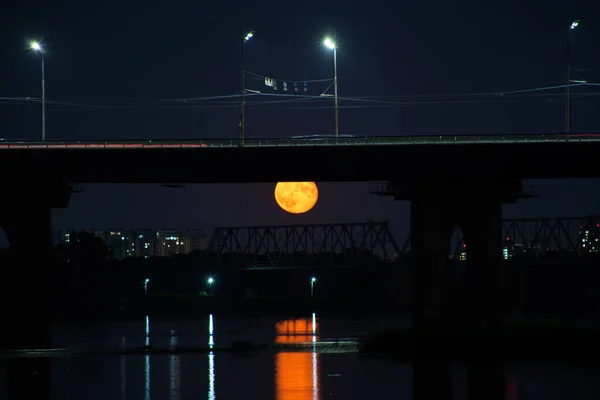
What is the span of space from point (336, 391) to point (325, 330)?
2238 inches

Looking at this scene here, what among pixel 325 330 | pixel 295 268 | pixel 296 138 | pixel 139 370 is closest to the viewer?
pixel 139 370

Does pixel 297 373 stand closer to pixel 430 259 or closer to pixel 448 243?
pixel 430 259

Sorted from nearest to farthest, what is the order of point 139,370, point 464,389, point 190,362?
point 464,389 → point 139,370 → point 190,362

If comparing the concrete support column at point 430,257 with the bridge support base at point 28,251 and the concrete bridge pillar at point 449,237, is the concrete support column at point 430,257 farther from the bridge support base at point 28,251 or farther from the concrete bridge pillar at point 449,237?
the bridge support base at point 28,251

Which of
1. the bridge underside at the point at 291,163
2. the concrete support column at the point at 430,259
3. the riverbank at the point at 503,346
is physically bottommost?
the riverbank at the point at 503,346

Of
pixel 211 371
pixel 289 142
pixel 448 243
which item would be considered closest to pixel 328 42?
pixel 289 142

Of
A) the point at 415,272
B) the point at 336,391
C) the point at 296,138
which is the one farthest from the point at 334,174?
the point at 336,391

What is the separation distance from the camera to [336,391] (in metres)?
54.2

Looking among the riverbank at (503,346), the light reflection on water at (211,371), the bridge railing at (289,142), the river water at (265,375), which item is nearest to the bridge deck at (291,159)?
the bridge railing at (289,142)

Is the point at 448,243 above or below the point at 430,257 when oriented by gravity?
above

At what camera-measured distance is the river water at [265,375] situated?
5362 cm

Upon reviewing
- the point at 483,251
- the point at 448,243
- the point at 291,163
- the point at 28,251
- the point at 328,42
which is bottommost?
the point at 483,251

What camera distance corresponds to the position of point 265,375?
61.9 m

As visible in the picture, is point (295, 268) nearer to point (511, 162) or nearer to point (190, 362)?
point (511, 162)
